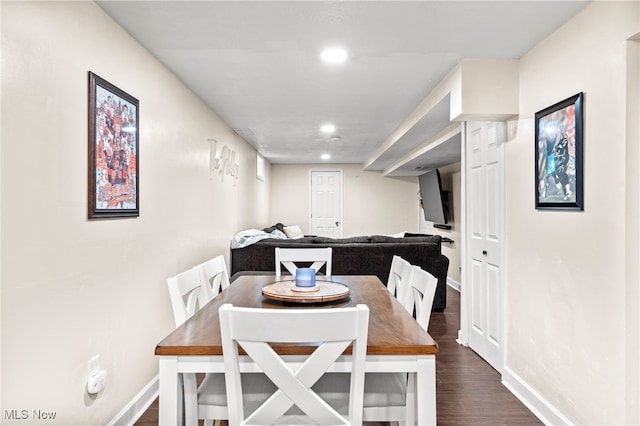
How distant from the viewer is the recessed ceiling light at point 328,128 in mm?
4547

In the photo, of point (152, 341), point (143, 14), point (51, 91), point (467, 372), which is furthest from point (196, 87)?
point (467, 372)

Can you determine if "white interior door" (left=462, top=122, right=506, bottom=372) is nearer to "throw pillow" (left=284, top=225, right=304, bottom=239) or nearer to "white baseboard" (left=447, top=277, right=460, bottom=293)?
"white baseboard" (left=447, top=277, right=460, bottom=293)

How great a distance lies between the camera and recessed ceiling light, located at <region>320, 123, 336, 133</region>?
4.55 m

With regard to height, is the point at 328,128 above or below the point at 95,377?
above

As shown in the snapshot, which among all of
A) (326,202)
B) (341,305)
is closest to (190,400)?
(341,305)

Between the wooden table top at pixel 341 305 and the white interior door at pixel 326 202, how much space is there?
20.9 ft

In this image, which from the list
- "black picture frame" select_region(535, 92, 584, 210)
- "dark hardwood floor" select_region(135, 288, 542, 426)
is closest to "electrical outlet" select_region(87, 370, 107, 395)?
"dark hardwood floor" select_region(135, 288, 542, 426)

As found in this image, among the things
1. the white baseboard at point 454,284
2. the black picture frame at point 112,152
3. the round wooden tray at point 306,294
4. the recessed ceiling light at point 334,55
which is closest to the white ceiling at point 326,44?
the recessed ceiling light at point 334,55

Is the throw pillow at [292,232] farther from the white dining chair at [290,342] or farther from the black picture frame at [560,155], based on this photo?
the white dining chair at [290,342]

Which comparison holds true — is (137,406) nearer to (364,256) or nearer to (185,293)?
(185,293)

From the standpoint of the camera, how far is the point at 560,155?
82.4 inches

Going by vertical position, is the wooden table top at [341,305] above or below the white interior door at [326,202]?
below

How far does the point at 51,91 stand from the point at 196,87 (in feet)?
5.43

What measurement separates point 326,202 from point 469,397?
20.6 feet
